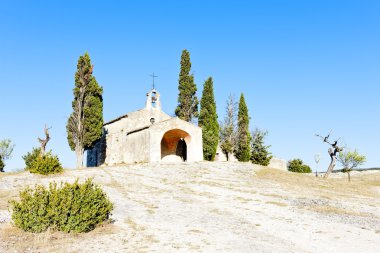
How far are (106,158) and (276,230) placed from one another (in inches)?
1350

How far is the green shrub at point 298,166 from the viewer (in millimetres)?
56750

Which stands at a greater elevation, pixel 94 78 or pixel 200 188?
pixel 94 78

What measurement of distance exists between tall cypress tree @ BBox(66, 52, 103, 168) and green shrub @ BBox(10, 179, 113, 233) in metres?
25.2

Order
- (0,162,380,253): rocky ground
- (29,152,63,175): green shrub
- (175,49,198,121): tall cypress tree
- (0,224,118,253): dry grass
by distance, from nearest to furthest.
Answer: (0,224,118,253): dry grass → (0,162,380,253): rocky ground → (29,152,63,175): green shrub → (175,49,198,121): tall cypress tree

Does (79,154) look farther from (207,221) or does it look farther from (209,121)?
(207,221)

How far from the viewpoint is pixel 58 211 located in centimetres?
1095

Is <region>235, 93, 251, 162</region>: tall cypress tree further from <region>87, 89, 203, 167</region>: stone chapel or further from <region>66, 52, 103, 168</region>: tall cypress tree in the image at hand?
<region>66, 52, 103, 168</region>: tall cypress tree

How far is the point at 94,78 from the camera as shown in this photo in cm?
3825

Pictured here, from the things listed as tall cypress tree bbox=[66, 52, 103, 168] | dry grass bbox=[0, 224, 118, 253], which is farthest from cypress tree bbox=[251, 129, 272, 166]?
dry grass bbox=[0, 224, 118, 253]

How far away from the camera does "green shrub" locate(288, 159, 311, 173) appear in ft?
186

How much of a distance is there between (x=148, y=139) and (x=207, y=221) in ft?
76.6

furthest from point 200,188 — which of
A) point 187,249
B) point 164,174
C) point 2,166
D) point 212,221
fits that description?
point 2,166

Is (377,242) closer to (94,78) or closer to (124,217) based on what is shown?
(124,217)

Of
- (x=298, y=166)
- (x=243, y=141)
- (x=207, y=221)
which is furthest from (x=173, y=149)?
Result: (x=207, y=221)
